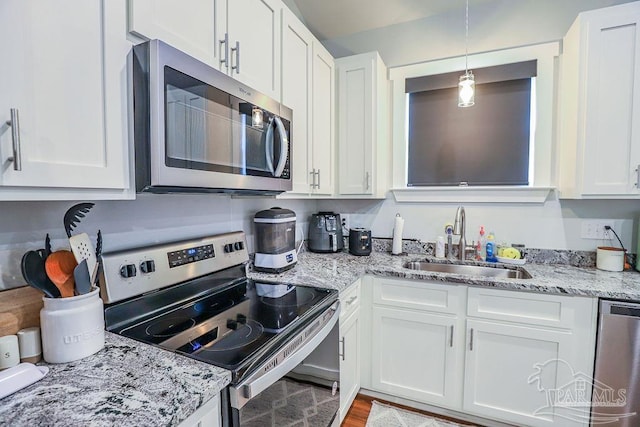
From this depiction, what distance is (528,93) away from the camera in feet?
6.85

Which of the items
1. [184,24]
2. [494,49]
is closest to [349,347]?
[184,24]

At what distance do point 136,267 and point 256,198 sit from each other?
894 mm

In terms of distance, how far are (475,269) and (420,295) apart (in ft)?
1.82

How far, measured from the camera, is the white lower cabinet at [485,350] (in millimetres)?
1527

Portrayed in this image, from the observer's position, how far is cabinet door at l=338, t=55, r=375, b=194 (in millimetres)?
2203

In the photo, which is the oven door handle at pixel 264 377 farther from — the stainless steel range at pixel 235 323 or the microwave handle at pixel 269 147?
the microwave handle at pixel 269 147

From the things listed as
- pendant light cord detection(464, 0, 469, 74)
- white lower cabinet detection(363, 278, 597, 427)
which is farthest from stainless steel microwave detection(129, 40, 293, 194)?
pendant light cord detection(464, 0, 469, 74)

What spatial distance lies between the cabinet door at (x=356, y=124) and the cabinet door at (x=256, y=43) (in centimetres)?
81

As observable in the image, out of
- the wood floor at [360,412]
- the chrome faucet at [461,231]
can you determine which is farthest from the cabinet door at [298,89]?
the wood floor at [360,412]

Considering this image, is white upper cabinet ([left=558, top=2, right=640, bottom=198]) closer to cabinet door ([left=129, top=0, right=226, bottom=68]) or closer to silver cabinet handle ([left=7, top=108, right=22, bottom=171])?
cabinet door ([left=129, top=0, right=226, bottom=68])

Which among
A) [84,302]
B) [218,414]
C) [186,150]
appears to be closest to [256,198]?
[186,150]

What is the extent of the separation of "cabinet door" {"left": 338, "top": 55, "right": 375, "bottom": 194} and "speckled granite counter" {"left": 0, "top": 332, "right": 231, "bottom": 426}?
1.71 m

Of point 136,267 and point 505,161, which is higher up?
point 505,161

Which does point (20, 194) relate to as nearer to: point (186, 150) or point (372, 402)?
point (186, 150)
